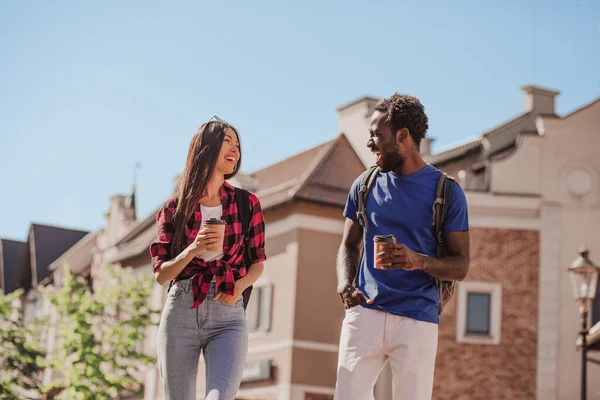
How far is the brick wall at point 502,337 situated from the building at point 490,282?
0.09 feet

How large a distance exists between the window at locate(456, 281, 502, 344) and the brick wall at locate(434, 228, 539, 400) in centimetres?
14

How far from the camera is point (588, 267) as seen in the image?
1941 cm

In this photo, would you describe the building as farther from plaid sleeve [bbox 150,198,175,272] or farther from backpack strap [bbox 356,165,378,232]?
backpack strap [bbox 356,165,378,232]

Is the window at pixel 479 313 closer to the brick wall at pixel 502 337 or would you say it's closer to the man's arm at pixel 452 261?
the brick wall at pixel 502 337

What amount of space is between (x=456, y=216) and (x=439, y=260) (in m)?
0.26

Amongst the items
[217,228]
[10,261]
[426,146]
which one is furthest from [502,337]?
[10,261]

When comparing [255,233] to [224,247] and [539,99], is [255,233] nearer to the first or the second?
[224,247]

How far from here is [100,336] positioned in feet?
108

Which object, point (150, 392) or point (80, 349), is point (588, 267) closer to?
point (80, 349)

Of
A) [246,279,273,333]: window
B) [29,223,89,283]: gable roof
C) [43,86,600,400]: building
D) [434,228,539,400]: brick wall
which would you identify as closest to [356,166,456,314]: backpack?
[434,228,539,400]: brick wall

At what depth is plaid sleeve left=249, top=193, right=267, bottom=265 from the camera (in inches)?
244

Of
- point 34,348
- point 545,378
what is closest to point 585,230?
point 545,378

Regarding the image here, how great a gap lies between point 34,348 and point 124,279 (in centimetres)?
400

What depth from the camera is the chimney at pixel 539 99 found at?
34562mm
